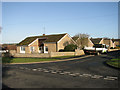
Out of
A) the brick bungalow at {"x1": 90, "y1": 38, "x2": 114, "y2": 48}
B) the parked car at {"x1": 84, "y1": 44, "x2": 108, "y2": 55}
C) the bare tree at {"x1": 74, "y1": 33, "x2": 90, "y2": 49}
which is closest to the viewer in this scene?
the parked car at {"x1": 84, "y1": 44, "x2": 108, "y2": 55}

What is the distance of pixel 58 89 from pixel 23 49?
121 ft

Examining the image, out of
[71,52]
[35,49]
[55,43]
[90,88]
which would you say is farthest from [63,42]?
[90,88]

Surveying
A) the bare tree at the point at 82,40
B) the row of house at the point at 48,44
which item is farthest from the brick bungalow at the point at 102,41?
the row of house at the point at 48,44

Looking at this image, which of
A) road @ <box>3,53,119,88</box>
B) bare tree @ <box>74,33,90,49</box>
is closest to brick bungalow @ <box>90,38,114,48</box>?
bare tree @ <box>74,33,90,49</box>

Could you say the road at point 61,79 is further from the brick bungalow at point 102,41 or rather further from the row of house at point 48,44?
the brick bungalow at point 102,41

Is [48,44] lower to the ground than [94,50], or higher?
higher

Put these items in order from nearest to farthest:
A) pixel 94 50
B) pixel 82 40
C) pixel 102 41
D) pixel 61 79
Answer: pixel 61 79 → pixel 94 50 → pixel 82 40 → pixel 102 41

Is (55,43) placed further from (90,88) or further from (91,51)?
(90,88)

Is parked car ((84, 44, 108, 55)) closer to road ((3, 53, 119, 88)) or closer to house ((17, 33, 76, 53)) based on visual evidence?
house ((17, 33, 76, 53))

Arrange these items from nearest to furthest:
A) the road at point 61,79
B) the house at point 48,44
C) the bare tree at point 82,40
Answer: the road at point 61,79 → the house at point 48,44 → the bare tree at point 82,40

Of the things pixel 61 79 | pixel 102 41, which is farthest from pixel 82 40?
pixel 61 79

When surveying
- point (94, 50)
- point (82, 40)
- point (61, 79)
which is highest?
point (82, 40)

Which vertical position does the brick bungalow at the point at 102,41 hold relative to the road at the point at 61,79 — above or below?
above

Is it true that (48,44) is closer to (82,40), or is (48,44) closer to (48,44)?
(48,44)
